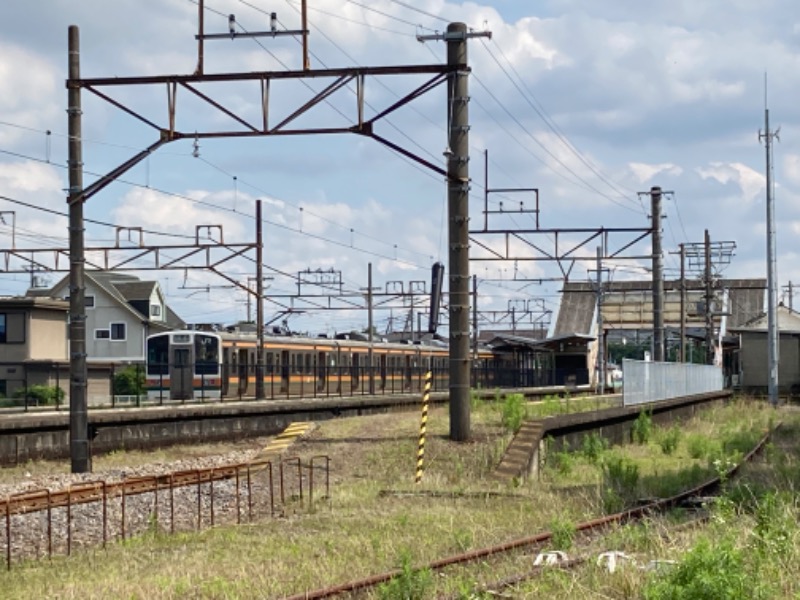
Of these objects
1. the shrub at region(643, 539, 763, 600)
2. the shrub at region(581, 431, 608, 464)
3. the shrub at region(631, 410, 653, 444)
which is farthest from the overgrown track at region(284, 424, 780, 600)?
the shrub at region(631, 410, 653, 444)

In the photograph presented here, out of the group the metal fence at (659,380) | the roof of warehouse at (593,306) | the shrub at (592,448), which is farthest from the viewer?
the roof of warehouse at (593,306)

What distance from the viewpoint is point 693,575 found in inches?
308

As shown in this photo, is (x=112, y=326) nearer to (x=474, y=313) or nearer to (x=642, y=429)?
(x=474, y=313)

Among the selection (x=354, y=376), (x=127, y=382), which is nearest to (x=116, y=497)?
(x=354, y=376)

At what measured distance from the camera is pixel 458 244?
69.7 ft

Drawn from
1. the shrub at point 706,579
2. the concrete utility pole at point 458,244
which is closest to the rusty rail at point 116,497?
the concrete utility pole at point 458,244

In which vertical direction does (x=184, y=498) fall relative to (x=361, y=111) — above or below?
below

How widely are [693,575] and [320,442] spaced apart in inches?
565

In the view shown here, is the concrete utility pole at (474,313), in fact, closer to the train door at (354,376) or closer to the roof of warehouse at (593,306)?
the train door at (354,376)

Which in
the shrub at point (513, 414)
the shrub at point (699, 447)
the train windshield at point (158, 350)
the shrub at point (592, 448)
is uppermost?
the train windshield at point (158, 350)

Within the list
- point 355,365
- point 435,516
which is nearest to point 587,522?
point 435,516

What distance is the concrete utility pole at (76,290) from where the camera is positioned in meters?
19.8

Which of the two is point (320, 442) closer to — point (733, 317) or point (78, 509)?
point (78, 509)

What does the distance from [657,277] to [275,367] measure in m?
12.5
